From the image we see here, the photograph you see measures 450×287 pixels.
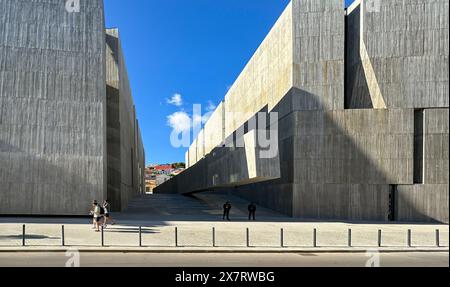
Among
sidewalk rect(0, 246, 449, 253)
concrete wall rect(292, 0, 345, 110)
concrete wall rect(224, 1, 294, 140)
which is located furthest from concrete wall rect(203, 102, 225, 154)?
sidewalk rect(0, 246, 449, 253)

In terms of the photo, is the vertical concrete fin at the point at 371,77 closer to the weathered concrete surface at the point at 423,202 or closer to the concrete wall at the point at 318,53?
the concrete wall at the point at 318,53

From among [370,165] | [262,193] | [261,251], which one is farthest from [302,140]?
[261,251]

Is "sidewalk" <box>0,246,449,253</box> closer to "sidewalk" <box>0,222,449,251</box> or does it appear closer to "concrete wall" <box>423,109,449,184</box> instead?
"sidewalk" <box>0,222,449,251</box>

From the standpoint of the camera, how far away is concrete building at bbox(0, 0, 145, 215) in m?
23.8

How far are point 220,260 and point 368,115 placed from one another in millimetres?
19981

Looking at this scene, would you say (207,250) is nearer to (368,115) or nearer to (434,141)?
(368,115)

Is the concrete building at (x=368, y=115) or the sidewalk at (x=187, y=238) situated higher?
the concrete building at (x=368, y=115)

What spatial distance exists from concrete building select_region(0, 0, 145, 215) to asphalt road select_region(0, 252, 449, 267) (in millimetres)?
13263

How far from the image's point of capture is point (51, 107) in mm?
24391

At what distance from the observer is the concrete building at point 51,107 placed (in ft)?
78.0

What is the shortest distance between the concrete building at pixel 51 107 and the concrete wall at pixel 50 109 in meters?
0.06

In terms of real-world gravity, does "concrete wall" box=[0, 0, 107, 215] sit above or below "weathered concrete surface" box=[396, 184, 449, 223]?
above

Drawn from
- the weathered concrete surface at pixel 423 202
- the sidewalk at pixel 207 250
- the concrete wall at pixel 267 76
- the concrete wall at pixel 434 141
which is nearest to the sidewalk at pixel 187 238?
the sidewalk at pixel 207 250

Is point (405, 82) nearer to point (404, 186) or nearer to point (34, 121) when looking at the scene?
point (404, 186)
